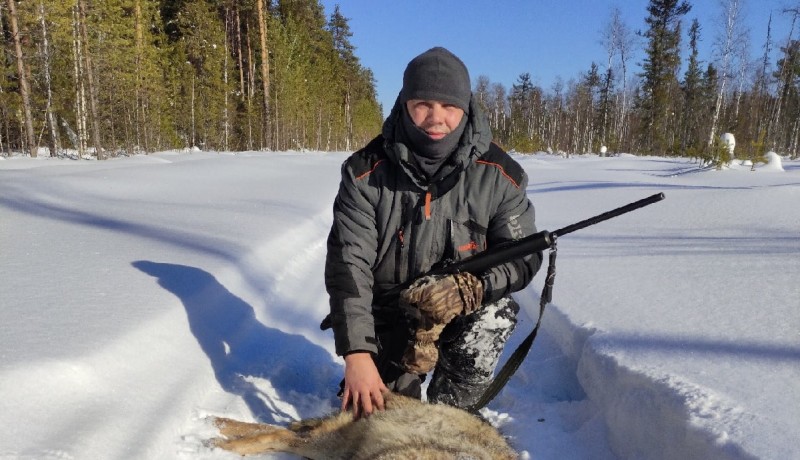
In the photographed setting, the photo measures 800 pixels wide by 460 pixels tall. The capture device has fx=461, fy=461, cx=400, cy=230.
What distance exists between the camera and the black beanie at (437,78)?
2.02 metres

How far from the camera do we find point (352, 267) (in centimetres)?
205

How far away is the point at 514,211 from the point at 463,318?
596 millimetres

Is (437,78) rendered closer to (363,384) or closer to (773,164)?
(363,384)

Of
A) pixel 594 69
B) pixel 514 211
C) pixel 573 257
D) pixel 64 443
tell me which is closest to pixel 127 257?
pixel 64 443

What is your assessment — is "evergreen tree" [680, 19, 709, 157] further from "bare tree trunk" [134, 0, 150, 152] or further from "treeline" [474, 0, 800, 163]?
"bare tree trunk" [134, 0, 150, 152]

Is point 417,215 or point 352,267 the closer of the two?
point 352,267

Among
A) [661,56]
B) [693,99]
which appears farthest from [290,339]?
[693,99]

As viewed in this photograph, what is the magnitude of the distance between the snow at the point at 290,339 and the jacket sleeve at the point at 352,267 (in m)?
0.78

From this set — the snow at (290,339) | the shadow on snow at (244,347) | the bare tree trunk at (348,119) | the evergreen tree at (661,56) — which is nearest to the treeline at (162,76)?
the bare tree trunk at (348,119)

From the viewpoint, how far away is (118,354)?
1.93 m

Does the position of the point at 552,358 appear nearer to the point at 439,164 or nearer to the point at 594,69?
the point at 439,164

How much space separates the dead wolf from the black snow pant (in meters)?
0.34

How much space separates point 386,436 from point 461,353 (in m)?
0.69

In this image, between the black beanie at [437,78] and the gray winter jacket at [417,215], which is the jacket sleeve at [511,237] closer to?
the gray winter jacket at [417,215]
